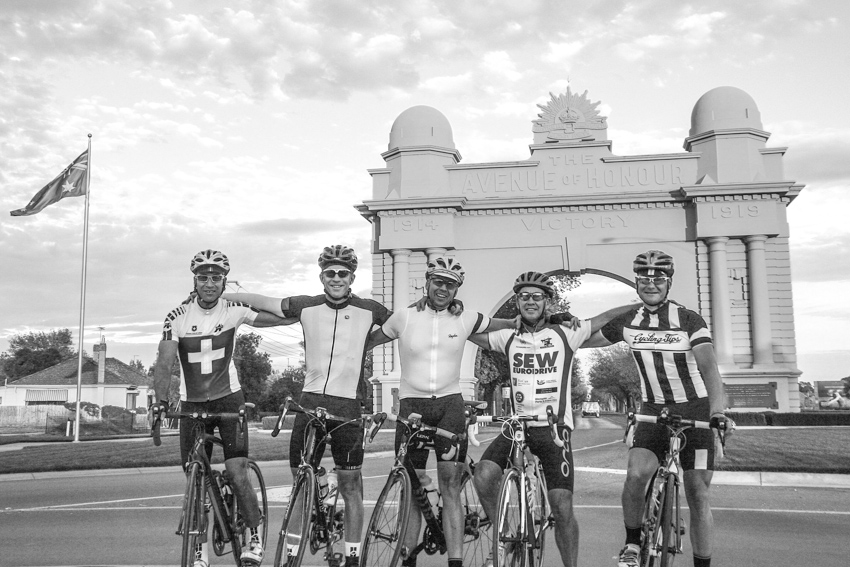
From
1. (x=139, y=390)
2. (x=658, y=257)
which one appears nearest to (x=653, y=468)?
(x=658, y=257)

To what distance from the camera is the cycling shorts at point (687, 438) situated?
550 centimetres

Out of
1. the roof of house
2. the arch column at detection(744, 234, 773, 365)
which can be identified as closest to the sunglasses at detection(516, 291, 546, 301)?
the arch column at detection(744, 234, 773, 365)

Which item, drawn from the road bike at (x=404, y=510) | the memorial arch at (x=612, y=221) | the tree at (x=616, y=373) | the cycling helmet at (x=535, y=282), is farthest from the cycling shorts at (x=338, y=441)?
the tree at (x=616, y=373)

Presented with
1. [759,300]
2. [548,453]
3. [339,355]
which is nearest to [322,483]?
[339,355]

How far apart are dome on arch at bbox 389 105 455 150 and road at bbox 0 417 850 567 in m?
20.5

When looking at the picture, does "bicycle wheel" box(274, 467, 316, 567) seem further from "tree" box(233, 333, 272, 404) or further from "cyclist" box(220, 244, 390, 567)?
"tree" box(233, 333, 272, 404)

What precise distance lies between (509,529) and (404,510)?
0.80 m

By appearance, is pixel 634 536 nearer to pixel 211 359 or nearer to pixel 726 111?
pixel 211 359

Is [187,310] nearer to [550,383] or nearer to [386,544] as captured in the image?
[386,544]

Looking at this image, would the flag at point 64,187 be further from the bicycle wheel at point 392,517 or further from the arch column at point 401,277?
the bicycle wheel at point 392,517

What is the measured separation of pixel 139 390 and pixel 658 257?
6947cm

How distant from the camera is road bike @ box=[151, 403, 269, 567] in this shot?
17.6 feet

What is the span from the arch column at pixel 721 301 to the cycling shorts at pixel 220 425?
2661 cm

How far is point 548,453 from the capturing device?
5492 mm
